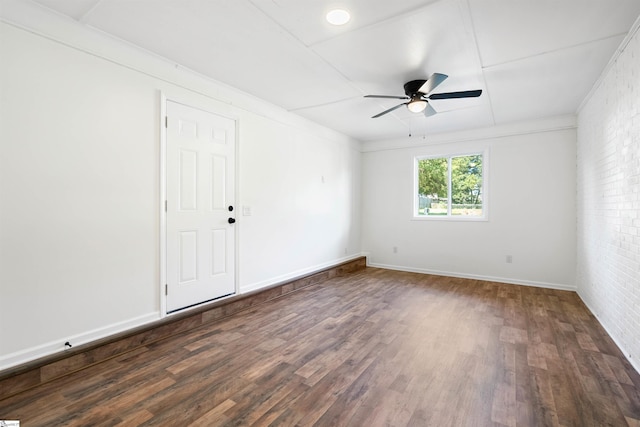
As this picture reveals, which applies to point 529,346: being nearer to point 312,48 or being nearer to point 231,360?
point 231,360

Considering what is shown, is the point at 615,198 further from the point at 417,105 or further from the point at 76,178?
the point at 76,178

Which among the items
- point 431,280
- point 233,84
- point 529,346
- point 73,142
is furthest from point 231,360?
point 431,280

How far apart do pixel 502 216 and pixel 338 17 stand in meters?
4.38

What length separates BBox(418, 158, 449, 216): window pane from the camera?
5.62m

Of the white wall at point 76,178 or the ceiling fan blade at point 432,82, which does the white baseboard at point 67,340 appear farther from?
the ceiling fan blade at point 432,82

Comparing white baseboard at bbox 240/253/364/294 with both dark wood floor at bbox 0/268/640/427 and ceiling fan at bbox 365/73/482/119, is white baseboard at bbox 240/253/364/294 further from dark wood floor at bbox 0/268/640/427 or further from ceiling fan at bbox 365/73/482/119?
ceiling fan at bbox 365/73/482/119

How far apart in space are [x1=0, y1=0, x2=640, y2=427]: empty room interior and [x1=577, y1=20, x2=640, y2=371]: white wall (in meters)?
0.03

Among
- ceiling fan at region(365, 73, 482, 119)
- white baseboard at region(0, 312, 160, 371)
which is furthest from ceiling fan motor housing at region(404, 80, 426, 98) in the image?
white baseboard at region(0, 312, 160, 371)

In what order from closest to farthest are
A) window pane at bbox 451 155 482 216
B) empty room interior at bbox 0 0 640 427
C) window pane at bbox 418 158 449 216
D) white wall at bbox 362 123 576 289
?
empty room interior at bbox 0 0 640 427 → white wall at bbox 362 123 576 289 → window pane at bbox 451 155 482 216 → window pane at bbox 418 158 449 216

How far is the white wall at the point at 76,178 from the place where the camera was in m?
2.01

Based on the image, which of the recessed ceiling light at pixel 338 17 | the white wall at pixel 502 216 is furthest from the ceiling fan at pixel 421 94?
the white wall at pixel 502 216

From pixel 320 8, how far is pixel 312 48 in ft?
1.77

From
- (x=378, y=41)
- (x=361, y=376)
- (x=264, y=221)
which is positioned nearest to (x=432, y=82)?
(x=378, y=41)

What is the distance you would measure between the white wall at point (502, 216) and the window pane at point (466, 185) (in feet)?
0.60
